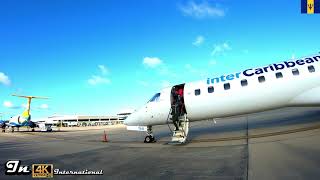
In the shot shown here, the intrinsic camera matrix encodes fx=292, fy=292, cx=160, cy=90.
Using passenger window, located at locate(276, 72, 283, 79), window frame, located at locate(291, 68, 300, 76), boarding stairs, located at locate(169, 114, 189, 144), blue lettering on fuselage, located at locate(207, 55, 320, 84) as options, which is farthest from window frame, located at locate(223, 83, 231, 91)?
window frame, located at locate(291, 68, 300, 76)

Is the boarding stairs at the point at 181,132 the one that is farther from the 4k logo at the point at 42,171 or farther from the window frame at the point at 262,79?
the 4k logo at the point at 42,171

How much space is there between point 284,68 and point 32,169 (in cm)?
1258

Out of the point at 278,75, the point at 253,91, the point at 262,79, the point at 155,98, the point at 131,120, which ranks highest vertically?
the point at 278,75

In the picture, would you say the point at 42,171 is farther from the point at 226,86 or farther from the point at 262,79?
the point at 262,79

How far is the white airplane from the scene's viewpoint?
48.2ft

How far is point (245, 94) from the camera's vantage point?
15.3 metres

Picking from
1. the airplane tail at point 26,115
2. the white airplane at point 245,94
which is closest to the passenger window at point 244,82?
the white airplane at point 245,94

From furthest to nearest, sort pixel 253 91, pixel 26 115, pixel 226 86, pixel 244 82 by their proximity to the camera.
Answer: pixel 26 115, pixel 226 86, pixel 244 82, pixel 253 91

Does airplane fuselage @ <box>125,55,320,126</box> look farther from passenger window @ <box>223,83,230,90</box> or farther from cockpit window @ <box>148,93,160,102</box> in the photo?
cockpit window @ <box>148,93,160,102</box>

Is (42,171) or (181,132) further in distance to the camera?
(181,132)

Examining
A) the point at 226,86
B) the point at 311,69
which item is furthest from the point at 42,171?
the point at 311,69

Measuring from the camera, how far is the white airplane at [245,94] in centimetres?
1469

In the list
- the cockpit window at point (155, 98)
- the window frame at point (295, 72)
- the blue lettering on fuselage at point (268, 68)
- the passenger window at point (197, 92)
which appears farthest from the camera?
the cockpit window at point (155, 98)

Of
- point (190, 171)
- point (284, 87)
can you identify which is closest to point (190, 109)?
point (284, 87)
